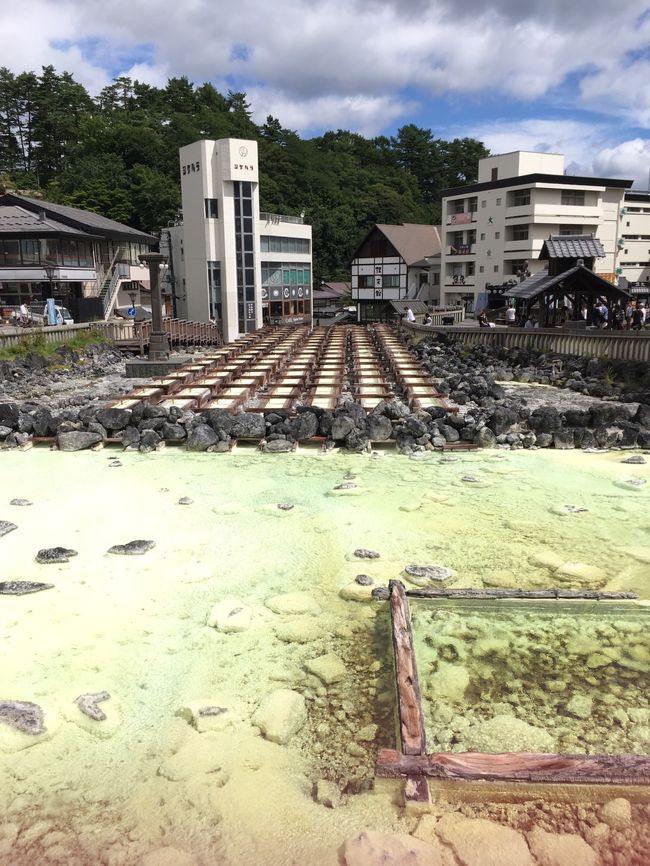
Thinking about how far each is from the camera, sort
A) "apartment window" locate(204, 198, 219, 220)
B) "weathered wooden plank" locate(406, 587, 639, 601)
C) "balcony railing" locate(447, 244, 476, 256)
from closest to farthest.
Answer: "weathered wooden plank" locate(406, 587, 639, 601), "apartment window" locate(204, 198, 219, 220), "balcony railing" locate(447, 244, 476, 256)

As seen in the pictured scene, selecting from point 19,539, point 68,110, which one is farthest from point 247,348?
point 68,110

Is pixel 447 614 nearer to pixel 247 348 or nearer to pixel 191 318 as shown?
pixel 247 348

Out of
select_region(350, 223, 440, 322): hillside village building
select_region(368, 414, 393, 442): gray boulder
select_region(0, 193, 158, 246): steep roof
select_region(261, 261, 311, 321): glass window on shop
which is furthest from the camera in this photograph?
select_region(350, 223, 440, 322): hillside village building

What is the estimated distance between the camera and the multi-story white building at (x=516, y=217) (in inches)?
1799

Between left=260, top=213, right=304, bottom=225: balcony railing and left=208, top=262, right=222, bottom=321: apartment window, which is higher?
left=260, top=213, right=304, bottom=225: balcony railing

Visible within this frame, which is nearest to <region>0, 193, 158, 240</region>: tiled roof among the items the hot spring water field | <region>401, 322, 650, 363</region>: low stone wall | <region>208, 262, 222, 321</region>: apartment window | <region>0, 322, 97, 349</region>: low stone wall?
<region>208, 262, 222, 321</region>: apartment window

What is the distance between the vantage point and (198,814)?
145 inches

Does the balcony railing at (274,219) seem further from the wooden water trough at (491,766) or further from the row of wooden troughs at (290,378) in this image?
the wooden water trough at (491,766)

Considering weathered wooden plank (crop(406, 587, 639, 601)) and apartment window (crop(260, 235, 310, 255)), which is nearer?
weathered wooden plank (crop(406, 587, 639, 601))

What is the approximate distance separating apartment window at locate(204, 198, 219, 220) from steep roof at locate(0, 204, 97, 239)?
6.75 meters

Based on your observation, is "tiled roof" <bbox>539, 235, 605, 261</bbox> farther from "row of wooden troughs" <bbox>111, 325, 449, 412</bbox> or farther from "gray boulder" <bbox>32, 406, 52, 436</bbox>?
"gray boulder" <bbox>32, 406, 52, 436</bbox>

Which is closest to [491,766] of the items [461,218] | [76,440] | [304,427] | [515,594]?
[515,594]

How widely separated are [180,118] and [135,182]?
16841mm

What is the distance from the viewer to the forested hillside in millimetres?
52469
